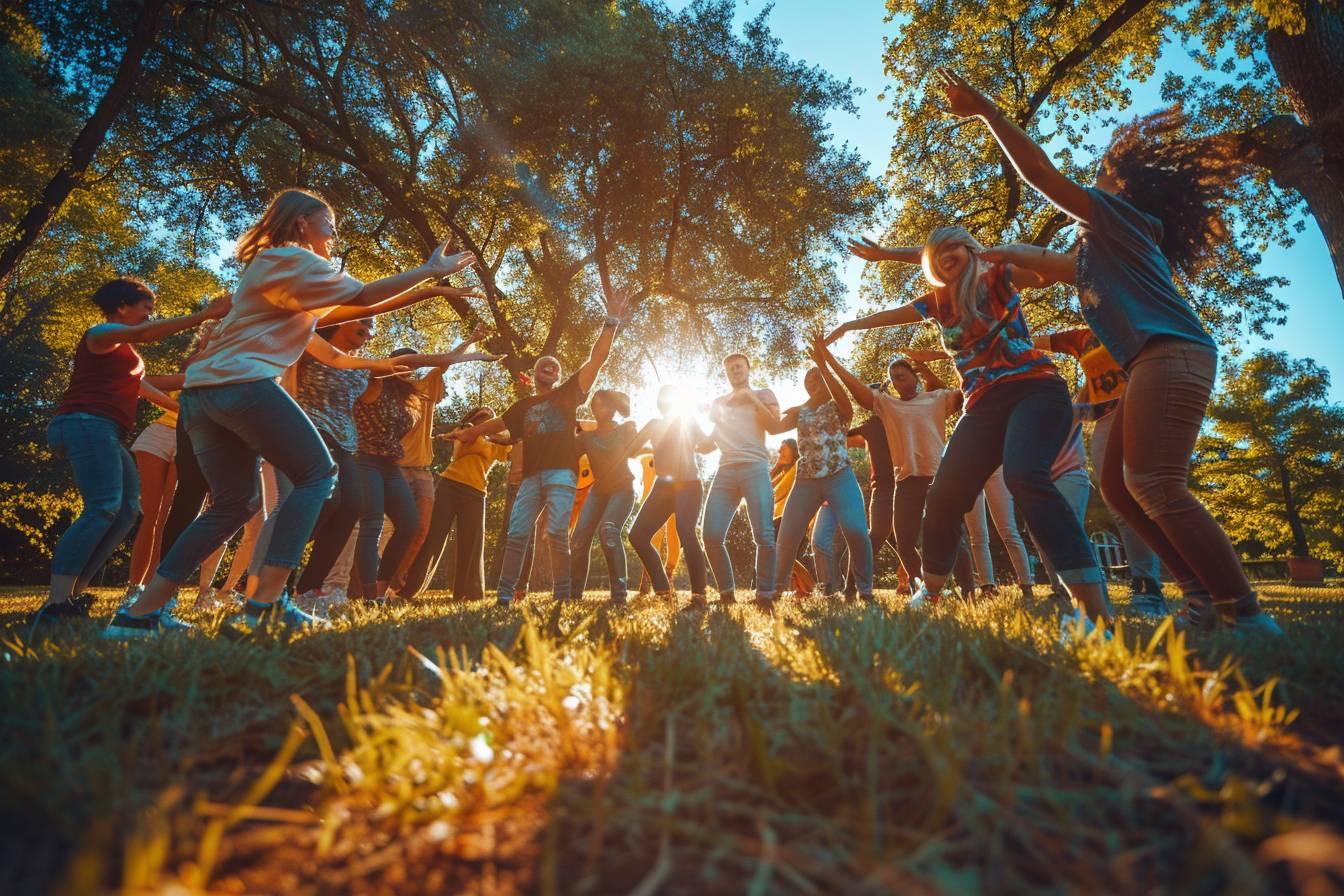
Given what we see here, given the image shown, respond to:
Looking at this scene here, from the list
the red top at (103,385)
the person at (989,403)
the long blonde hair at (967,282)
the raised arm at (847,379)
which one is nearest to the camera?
the person at (989,403)

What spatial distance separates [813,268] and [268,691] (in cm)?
1684

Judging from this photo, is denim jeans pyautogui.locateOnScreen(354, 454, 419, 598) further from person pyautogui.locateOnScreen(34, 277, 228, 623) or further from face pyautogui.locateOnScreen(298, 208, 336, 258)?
face pyautogui.locateOnScreen(298, 208, 336, 258)

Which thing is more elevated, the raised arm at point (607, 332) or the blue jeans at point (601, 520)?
the raised arm at point (607, 332)

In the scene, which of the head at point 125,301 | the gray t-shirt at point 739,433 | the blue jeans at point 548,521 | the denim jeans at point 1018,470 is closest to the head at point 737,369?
the gray t-shirt at point 739,433

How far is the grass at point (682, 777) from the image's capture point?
2.87ft

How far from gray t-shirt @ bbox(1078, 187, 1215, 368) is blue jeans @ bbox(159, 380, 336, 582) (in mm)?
3973

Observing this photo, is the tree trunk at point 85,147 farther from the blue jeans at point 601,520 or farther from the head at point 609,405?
the blue jeans at point 601,520

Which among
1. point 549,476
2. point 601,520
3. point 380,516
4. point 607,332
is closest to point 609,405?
point 601,520

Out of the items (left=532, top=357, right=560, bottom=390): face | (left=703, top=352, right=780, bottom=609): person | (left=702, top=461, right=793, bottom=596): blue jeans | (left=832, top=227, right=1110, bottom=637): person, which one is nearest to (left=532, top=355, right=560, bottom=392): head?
(left=532, top=357, right=560, bottom=390): face

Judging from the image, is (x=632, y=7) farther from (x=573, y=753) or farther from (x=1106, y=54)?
(x=573, y=753)

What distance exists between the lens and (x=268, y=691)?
1812 mm

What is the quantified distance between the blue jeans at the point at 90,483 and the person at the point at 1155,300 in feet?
18.1

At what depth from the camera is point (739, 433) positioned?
20.9ft

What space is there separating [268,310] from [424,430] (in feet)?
14.0
